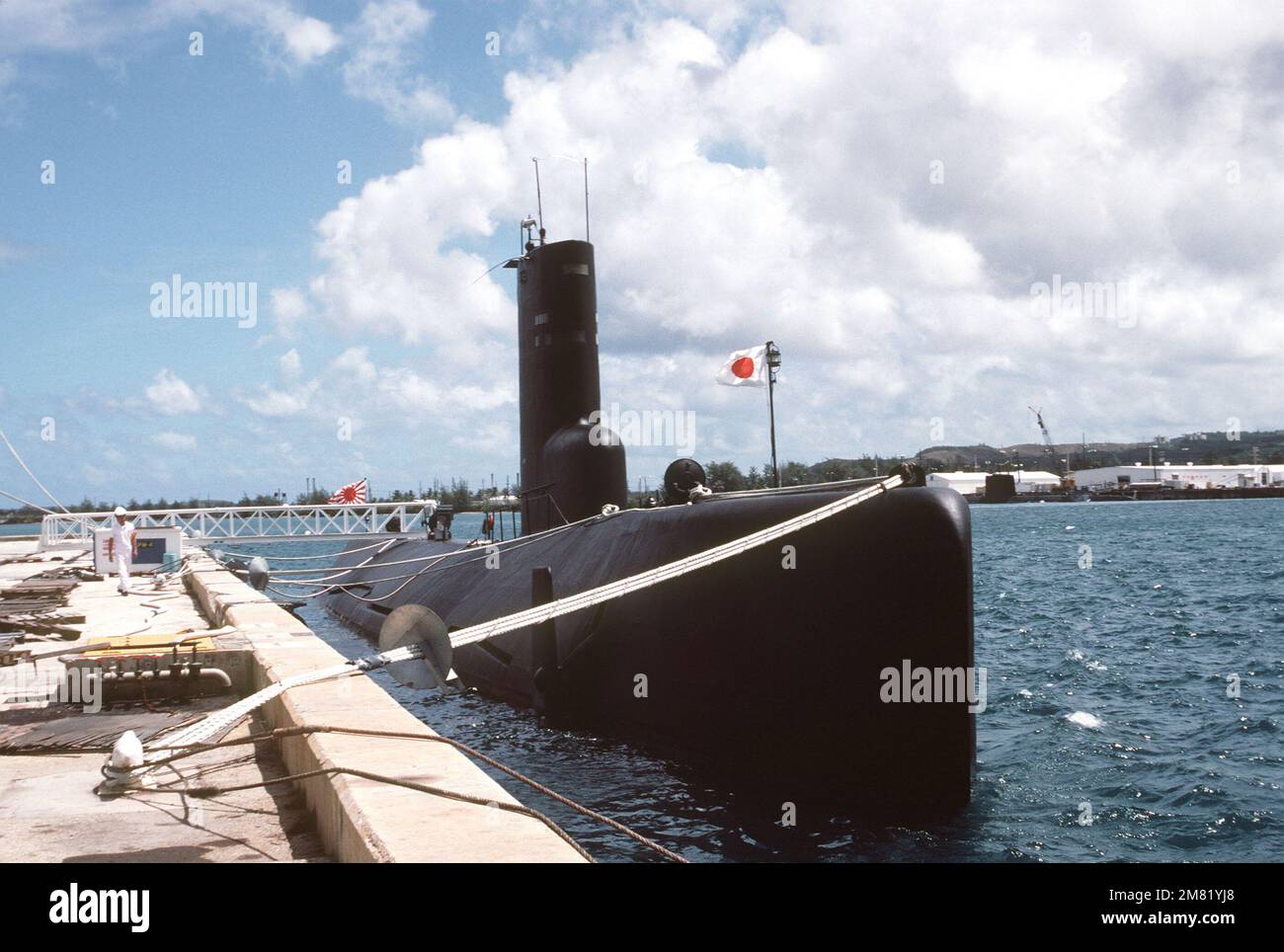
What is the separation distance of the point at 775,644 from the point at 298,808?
4.81 m

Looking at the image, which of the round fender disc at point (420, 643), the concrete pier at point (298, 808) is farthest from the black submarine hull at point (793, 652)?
the round fender disc at point (420, 643)

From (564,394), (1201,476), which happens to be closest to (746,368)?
(564,394)

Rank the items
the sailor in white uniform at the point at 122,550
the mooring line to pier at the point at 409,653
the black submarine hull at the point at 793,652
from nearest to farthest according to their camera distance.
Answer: the mooring line to pier at the point at 409,653 → the black submarine hull at the point at 793,652 → the sailor in white uniform at the point at 122,550

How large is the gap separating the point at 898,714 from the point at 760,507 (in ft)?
8.89

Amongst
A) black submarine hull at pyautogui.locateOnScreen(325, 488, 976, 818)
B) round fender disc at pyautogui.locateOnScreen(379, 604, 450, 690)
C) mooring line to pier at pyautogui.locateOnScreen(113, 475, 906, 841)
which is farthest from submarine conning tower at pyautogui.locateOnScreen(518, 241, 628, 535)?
round fender disc at pyautogui.locateOnScreen(379, 604, 450, 690)

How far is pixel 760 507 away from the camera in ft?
35.6

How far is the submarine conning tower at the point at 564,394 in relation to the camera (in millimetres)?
16016

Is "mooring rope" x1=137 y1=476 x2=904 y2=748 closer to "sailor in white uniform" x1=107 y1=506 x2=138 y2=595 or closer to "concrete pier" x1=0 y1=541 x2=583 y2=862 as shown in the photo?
"concrete pier" x1=0 y1=541 x2=583 y2=862

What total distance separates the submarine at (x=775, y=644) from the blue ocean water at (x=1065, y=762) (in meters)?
0.37

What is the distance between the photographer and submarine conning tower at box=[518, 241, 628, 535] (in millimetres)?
16016

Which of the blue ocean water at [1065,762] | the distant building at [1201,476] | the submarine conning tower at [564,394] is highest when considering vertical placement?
the submarine conning tower at [564,394]
